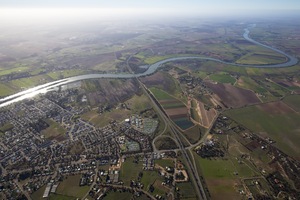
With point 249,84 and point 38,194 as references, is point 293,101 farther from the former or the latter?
point 38,194

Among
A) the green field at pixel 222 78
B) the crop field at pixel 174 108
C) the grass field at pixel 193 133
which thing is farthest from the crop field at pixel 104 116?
the green field at pixel 222 78

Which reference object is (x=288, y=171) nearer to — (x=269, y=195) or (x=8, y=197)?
(x=269, y=195)

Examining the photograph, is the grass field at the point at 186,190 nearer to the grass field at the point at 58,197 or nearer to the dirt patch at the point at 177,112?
the grass field at the point at 58,197

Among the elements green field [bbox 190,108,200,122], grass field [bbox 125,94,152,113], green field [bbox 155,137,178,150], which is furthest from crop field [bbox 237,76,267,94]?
green field [bbox 155,137,178,150]

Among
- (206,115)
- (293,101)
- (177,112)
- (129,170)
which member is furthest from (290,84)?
(129,170)

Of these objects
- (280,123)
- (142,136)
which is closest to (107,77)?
(142,136)

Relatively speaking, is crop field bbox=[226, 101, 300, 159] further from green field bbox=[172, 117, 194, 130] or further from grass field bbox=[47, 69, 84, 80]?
grass field bbox=[47, 69, 84, 80]
